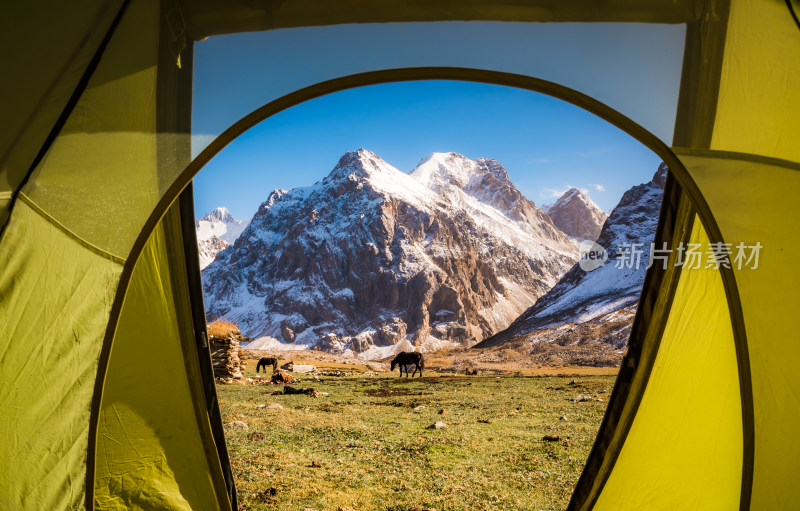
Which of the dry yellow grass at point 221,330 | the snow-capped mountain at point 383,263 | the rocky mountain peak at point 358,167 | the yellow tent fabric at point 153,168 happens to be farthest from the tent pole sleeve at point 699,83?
→ the rocky mountain peak at point 358,167

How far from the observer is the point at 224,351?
1709 centimetres

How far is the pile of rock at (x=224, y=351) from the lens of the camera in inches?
671

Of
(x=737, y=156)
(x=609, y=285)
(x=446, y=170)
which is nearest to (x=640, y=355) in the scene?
(x=737, y=156)

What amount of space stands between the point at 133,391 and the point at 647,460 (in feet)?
10.3

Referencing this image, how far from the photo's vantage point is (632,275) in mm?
64938

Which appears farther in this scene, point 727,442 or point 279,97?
point 727,442

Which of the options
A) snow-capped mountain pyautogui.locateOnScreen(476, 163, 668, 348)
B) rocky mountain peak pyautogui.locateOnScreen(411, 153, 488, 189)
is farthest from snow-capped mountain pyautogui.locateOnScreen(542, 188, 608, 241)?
snow-capped mountain pyautogui.locateOnScreen(476, 163, 668, 348)

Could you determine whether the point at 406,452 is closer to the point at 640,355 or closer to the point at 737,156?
the point at 640,355

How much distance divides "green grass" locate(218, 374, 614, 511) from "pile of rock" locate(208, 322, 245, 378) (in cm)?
332

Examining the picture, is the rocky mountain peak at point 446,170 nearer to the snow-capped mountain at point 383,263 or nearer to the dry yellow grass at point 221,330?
the snow-capped mountain at point 383,263

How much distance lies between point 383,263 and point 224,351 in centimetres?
9613

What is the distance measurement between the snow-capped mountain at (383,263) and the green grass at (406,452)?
82.1m

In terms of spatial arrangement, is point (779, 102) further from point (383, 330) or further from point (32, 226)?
point (383, 330)

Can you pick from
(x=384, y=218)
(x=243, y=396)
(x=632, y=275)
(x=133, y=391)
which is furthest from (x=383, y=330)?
(x=133, y=391)
